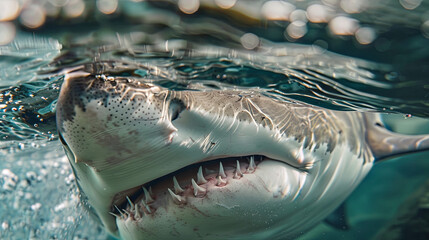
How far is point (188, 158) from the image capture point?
224 cm

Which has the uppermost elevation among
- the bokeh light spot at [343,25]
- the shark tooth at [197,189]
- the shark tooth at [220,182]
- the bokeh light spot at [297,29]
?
the bokeh light spot at [343,25]

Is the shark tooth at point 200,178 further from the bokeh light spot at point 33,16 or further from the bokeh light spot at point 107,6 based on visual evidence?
the bokeh light spot at point 33,16

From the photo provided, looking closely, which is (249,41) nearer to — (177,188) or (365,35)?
(365,35)

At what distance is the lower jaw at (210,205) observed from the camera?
7.71 feet

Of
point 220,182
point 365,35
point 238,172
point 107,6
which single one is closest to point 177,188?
point 220,182

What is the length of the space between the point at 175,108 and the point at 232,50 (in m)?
1.43

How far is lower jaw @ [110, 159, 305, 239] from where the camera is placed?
7.71ft

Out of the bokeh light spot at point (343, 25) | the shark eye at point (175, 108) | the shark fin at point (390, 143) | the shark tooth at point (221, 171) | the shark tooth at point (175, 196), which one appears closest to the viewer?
the shark eye at point (175, 108)

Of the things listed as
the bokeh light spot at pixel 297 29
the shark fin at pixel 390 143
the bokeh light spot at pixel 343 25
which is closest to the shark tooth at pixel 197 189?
the bokeh light spot at pixel 297 29

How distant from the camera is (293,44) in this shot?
3.20 meters

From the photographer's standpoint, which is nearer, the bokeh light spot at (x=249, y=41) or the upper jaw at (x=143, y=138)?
the upper jaw at (x=143, y=138)

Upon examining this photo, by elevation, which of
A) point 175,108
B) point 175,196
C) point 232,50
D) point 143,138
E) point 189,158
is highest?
point 232,50

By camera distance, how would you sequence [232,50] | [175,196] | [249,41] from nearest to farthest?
[175,196]
[249,41]
[232,50]

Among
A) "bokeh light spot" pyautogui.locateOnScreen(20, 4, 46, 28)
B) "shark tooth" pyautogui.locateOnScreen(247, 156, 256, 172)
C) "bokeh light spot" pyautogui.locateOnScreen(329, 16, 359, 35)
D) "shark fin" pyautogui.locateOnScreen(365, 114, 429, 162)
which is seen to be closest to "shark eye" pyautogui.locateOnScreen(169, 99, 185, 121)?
"shark tooth" pyautogui.locateOnScreen(247, 156, 256, 172)
